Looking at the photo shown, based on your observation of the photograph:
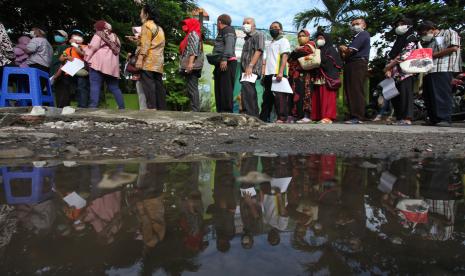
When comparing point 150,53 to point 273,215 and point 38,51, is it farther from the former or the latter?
point 273,215

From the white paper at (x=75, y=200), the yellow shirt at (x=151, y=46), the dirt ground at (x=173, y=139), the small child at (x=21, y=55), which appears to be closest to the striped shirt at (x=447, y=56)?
the dirt ground at (x=173, y=139)

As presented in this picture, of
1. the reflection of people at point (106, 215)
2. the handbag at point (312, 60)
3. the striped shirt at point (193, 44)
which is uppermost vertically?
the striped shirt at point (193, 44)

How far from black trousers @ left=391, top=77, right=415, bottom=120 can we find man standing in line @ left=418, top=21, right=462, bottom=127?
22 centimetres

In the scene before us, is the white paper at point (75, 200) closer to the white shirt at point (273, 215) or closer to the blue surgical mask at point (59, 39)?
the white shirt at point (273, 215)

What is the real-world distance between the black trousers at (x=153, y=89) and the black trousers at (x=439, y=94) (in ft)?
12.2

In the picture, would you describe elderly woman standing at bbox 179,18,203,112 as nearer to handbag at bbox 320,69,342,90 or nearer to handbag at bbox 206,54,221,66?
handbag at bbox 206,54,221,66

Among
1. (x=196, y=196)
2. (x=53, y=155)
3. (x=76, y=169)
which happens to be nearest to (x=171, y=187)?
(x=196, y=196)

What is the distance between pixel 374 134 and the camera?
389cm

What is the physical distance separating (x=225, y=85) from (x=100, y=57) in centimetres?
174

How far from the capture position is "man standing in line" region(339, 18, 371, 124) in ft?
17.4

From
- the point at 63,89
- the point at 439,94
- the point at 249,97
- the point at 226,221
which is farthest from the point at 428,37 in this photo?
the point at 63,89

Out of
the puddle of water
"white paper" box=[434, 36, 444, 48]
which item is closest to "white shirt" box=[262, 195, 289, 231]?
the puddle of water

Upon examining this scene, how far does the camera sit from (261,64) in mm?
5512

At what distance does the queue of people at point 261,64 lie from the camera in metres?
5.13
